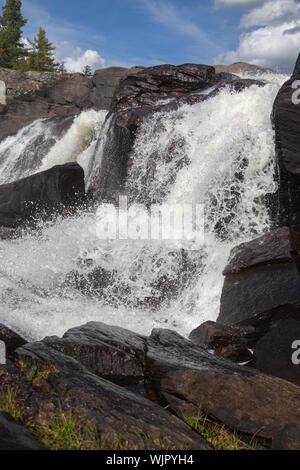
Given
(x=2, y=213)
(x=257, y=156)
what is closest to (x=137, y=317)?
(x=257, y=156)

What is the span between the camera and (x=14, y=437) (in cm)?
327

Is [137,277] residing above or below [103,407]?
above

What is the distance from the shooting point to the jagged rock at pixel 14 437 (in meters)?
3.14

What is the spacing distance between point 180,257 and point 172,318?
1.63 metres

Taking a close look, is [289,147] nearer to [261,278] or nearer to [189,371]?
[261,278]

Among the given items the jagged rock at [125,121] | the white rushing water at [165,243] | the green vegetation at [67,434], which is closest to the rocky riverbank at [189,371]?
the green vegetation at [67,434]

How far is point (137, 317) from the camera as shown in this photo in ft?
27.7

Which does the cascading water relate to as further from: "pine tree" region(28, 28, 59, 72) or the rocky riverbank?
"pine tree" region(28, 28, 59, 72)

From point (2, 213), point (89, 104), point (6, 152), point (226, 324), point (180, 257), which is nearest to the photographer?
point (226, 324)

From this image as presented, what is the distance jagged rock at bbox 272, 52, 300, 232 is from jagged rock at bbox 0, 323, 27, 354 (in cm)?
610

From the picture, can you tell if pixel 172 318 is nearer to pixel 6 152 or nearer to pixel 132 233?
pixel 132 233

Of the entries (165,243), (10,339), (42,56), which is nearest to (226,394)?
(10,339)

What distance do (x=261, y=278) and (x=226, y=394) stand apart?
11.9 feet

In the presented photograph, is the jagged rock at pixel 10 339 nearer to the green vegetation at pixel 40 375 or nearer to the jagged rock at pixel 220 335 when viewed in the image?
the green vegetation at pixel 40 375
